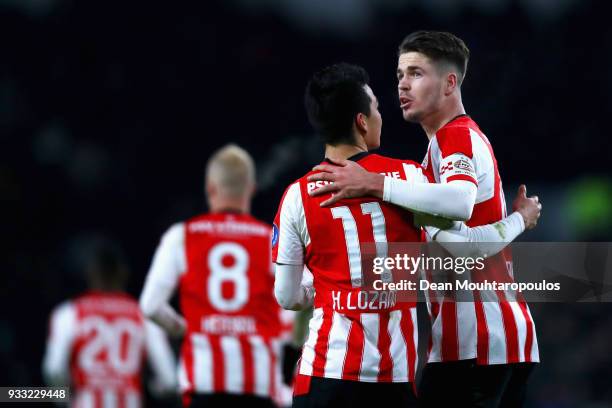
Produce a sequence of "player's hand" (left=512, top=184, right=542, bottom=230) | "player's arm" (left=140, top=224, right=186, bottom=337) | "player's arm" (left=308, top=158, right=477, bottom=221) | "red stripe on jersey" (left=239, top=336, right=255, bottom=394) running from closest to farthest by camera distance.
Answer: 1. "player's arm" (left=308, top=158, right=477, bottom=221)
2. "player's hand" (left=512, top=184, right=542, bottom=230)
3. "player's arm" (left=140, top=224, right=186, bottom=337)
4. "red stripe on jersey" (left=239, top=336, right=255, bottom=394)

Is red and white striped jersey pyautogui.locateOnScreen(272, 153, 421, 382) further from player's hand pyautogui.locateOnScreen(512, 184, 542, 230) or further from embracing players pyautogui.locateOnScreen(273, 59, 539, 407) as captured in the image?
player's hand pyautogui.locateOnScreen(512, 184, 542, 230)

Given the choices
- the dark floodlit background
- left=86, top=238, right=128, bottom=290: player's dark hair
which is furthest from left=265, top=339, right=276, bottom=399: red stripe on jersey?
the dark floodlit background

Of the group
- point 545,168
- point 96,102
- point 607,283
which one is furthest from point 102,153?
point 607,283

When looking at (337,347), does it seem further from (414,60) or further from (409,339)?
(414,60)

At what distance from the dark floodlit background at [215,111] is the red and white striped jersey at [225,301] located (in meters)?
3.80

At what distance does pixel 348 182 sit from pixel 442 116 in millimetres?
609

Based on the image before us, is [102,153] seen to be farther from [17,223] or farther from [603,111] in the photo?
[603,111]

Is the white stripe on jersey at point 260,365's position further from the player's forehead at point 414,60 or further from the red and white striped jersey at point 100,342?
the player's forehead at point 414,60

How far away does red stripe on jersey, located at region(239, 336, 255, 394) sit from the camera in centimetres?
493

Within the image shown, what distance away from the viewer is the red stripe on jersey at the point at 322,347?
2929 mm

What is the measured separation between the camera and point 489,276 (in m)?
3.21

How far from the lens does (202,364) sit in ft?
16.0

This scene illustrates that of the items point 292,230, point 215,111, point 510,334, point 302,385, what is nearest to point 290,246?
point 292,230

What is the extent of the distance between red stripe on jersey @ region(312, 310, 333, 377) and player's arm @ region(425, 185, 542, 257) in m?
0.41
